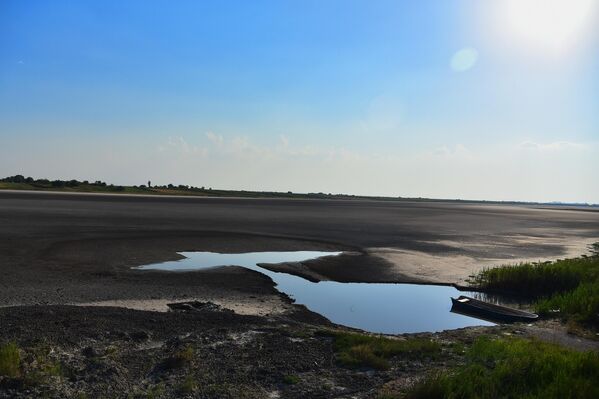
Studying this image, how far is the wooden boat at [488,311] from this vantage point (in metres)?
15.4

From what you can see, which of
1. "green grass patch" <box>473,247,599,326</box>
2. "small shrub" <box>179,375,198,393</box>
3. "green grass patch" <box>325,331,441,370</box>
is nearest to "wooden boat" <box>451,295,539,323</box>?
"green grass patch" <box>473,247,599,326</box>

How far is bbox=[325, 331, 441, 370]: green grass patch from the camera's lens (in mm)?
9703

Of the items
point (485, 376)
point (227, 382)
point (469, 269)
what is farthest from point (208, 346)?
point (469, 269)

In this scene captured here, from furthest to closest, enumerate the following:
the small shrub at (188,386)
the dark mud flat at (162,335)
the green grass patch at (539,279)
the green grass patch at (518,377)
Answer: the green grass patch at (539,279) < the dark mud flat at (162,335) < the small shrub at (188,386) < the green grass patch at (518,377)

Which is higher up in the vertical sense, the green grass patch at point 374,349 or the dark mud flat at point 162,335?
the green grass patch at point 374,349

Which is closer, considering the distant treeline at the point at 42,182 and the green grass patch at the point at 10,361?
the green grass patch at the point at 10,361

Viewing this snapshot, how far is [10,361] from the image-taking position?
8297 mm

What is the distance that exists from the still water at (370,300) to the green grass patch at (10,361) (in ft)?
29.3

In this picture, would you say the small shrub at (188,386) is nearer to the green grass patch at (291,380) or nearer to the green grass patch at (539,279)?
the green grass patch at (291,380)

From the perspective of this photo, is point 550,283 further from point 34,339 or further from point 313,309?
point 34,339

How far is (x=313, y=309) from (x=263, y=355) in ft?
21.0

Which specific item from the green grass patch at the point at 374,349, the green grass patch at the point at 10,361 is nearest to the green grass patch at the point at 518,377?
the green grass patch at the point at 374,349

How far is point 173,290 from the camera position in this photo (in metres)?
17.2

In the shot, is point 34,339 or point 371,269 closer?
point 34,339
